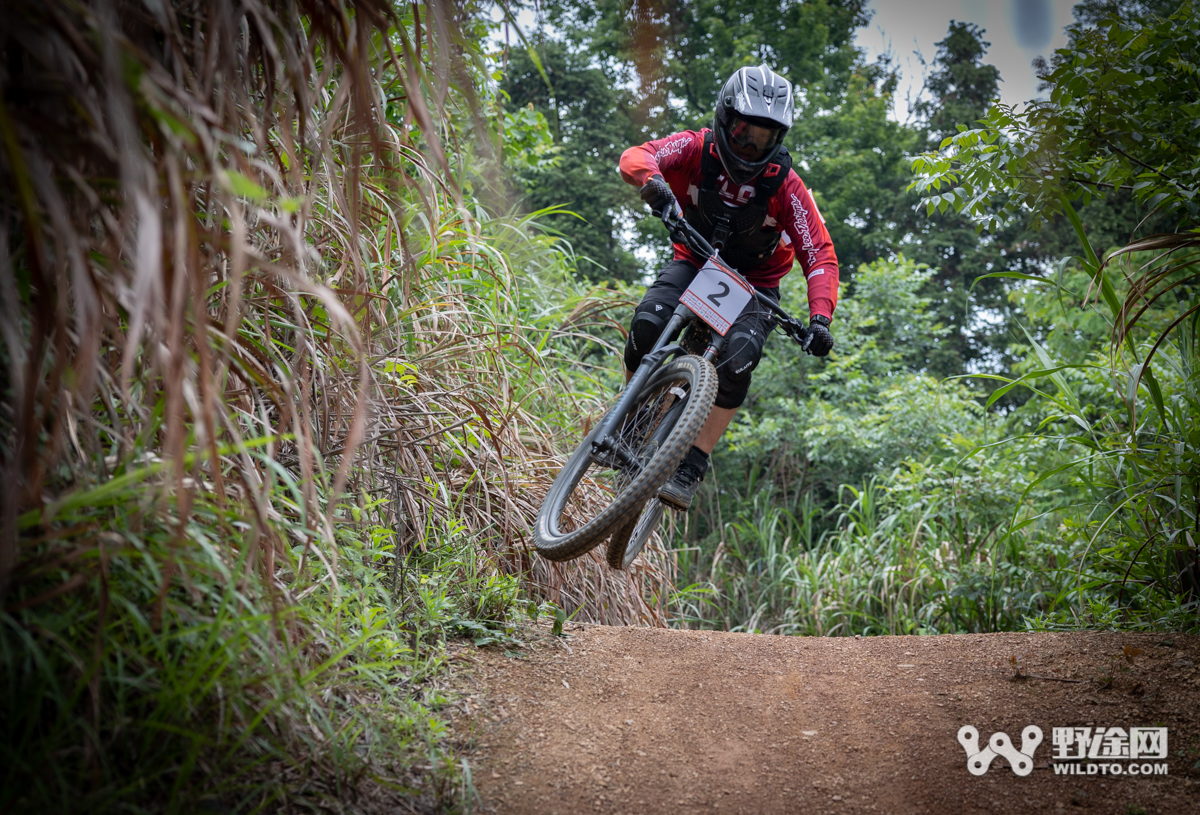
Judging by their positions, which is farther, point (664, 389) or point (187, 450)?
point (664, 389)

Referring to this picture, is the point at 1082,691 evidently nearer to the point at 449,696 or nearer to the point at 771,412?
the point at 449,696

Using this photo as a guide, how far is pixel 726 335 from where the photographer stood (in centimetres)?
314

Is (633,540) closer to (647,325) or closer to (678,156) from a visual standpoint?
(647,325)

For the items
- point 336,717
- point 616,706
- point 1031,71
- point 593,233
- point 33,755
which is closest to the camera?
point 33,755

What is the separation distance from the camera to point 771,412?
9.88m

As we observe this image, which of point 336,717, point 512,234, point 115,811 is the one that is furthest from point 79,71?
point 512,234

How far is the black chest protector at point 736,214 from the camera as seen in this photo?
3273 mm

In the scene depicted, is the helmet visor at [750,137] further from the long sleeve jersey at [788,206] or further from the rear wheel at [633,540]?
the rear wheel at [633,540]

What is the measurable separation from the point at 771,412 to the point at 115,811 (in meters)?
9.29

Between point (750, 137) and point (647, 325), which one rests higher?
point (750, 137)

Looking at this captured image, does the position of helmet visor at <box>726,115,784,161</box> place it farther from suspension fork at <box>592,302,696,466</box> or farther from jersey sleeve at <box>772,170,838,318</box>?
suspension fork at <box>592,302,696,466</box>
